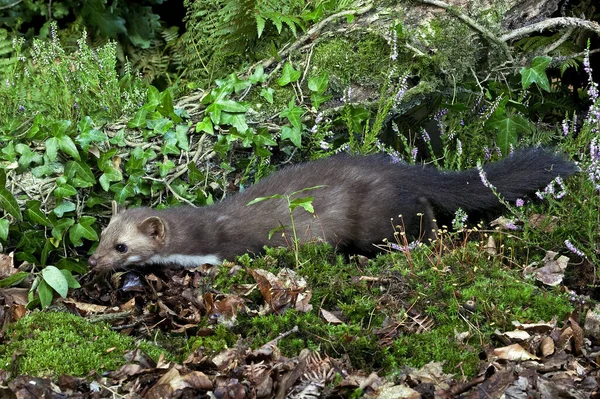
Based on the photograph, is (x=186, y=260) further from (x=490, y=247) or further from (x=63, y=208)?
(x=490, y=247)

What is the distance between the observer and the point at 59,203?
5.97 m

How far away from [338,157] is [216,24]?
189 cm

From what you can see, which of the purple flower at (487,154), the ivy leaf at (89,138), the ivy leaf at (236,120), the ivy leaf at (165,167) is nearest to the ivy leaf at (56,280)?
the ivy leaf at (89,138)

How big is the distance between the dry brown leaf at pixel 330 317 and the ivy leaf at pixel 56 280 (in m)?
1.86

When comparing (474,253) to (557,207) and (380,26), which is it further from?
(380,26)

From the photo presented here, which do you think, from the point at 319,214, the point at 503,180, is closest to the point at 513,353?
the point at 503,180

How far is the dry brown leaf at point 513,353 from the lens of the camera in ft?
13.4

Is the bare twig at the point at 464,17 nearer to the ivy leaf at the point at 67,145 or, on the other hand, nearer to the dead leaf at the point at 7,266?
the ivy leaf at the point at 67,145

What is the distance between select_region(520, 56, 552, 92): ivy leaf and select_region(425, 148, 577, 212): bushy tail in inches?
33.5

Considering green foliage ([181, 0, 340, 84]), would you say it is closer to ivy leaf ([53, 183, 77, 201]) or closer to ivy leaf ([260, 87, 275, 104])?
ivy leaf ([260, 87, 275, 104])

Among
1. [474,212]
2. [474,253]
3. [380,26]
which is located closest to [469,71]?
[380,26]

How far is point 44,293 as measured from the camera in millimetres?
5344

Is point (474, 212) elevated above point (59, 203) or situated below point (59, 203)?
below

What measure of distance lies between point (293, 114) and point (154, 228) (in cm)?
144
